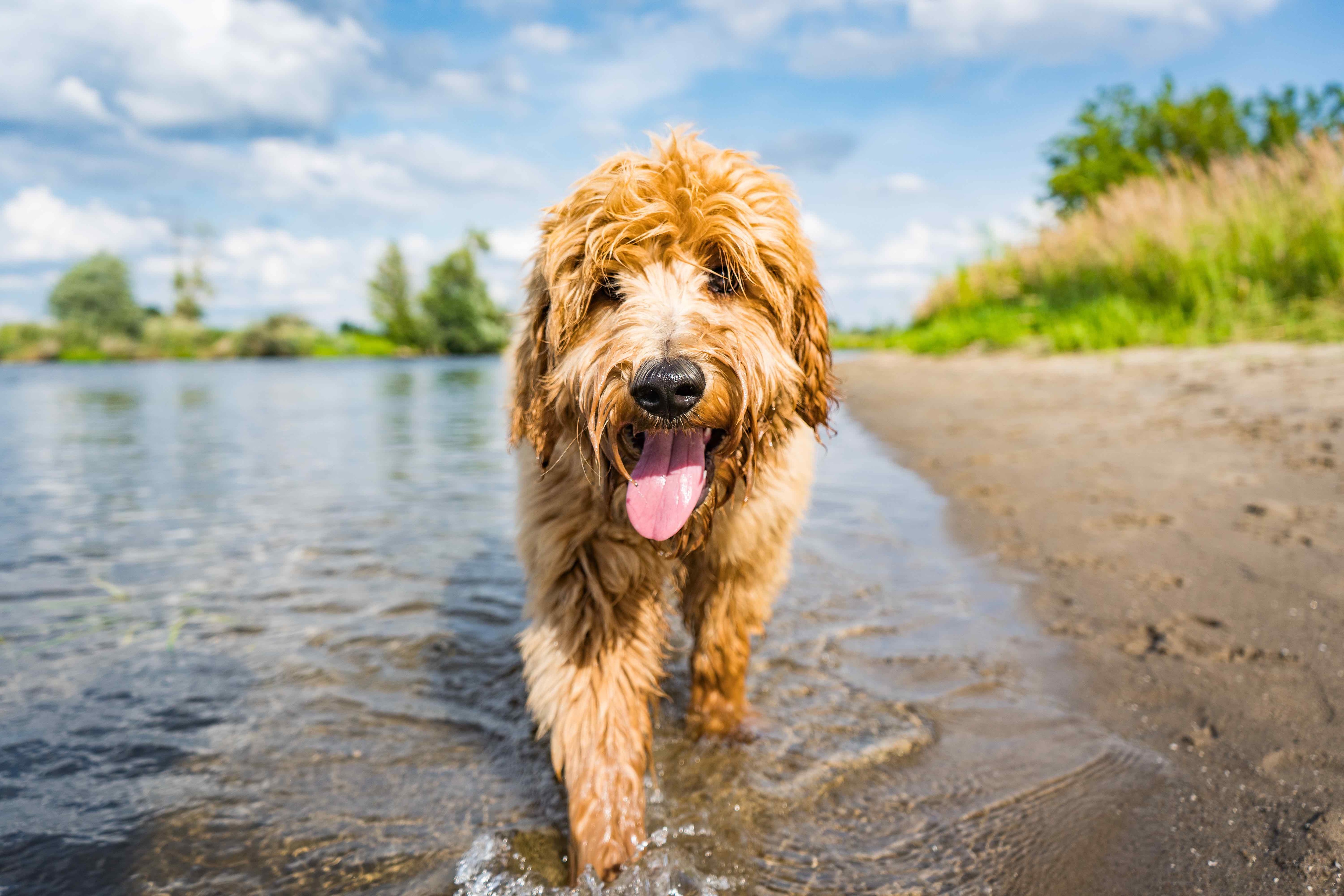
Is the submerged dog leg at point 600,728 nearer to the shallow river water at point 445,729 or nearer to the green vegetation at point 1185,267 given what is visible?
the shallow river water at point 445,729

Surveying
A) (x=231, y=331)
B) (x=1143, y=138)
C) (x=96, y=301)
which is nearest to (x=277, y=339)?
(x=231, y=331)

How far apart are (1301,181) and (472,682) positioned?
13923 millimetres

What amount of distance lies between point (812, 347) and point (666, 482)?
0.86 m

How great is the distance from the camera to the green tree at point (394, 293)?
6366 centimetres

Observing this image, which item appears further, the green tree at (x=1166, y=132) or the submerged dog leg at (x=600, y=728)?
the green tree at (x=1166, y=132)

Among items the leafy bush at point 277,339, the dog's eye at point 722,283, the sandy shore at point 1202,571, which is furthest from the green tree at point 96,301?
the dog's eye at point 722,283

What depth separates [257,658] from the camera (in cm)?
462

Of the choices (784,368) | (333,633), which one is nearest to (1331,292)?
(784,368)

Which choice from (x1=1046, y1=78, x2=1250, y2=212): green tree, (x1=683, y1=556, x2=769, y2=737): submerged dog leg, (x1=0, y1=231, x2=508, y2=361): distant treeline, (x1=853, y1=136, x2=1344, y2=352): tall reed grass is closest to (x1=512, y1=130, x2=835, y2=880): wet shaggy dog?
(x1=683, y1=556, x2=769, y2=737): submerged dog leg

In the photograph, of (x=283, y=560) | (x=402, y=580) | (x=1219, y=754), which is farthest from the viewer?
(x=283, y=560)

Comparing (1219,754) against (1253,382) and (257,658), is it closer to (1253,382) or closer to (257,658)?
(257,658)

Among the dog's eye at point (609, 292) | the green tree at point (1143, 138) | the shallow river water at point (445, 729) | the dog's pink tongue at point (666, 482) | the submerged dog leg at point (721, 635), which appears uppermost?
the green tree at point (1143, 138)

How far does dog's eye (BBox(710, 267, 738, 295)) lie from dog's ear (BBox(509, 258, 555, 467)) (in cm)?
62

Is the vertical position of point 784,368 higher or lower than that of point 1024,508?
higher
